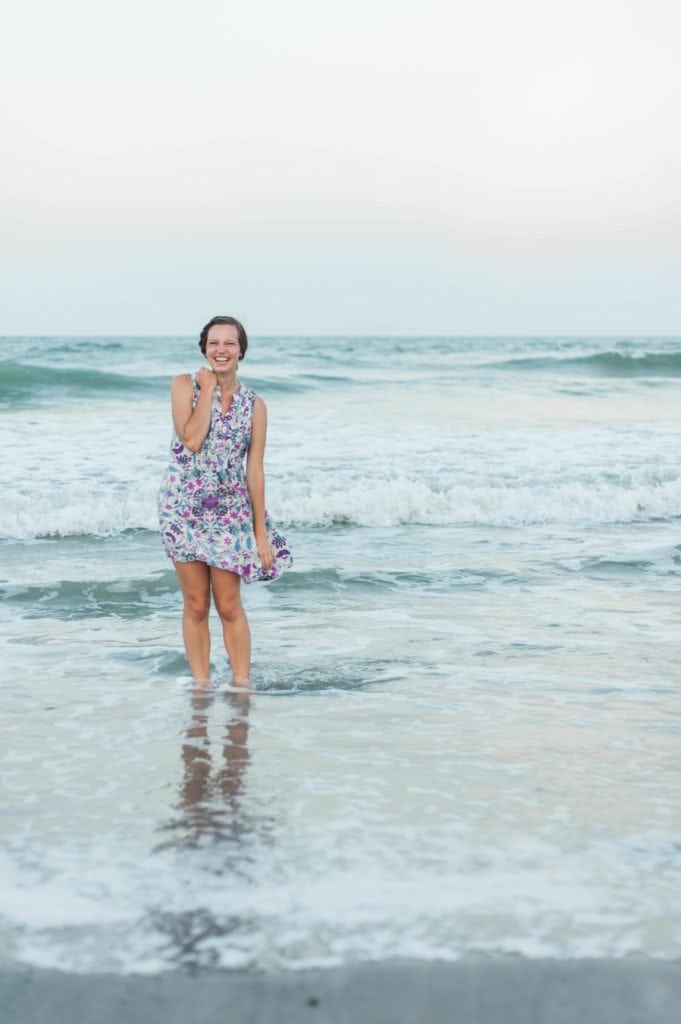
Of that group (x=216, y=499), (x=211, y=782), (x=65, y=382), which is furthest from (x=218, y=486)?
(x=65, y=382)

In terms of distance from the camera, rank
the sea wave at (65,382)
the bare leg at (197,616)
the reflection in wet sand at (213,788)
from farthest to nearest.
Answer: the sea wave at (65,382) < the bare leg at (197,616) < the reflection in wet sand at (213,788)

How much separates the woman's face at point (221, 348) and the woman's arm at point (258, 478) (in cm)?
25

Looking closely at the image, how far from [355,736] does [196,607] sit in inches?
48.0

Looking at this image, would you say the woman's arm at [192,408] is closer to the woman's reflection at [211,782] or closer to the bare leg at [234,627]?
the bare leg at [234,627]

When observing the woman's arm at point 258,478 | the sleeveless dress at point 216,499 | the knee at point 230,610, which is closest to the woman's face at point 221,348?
the sleeveless dress at point 216,499

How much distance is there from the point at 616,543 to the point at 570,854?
6401 millimetres

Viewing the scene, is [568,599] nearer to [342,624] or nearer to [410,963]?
[342,624]

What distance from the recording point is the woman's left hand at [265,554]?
4.99m

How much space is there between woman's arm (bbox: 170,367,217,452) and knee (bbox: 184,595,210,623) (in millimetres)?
837

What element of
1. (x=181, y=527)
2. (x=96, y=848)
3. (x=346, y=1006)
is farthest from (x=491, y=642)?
(x=346, y=1006)

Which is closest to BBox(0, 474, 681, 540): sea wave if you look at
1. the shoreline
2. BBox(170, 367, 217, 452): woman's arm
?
BBox(170, 367, 217, 452): woman's arm

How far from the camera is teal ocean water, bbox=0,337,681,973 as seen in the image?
9.46ft

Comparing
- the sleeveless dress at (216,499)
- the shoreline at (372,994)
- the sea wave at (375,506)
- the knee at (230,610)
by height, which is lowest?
the shoreline at (372,994)

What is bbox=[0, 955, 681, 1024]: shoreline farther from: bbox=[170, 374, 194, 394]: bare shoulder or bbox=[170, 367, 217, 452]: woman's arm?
bbox=[170, 374, 194, 394]: bare shoulder
